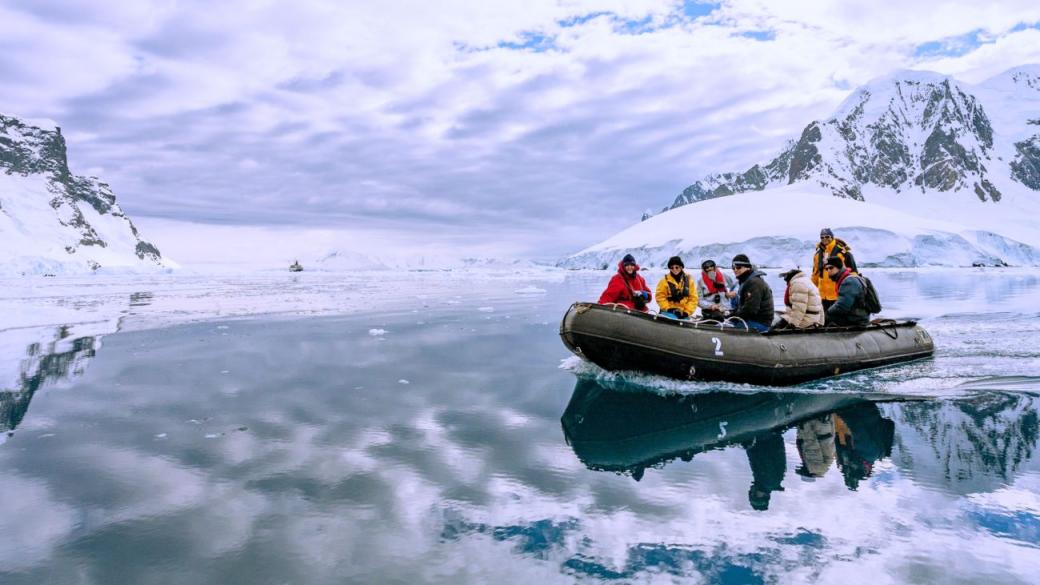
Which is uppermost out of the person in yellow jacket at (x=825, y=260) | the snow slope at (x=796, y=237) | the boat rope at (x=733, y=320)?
the snow slope at (x=796, y=237)

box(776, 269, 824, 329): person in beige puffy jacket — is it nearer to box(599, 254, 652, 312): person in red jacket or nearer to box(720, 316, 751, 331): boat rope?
box(720, 316, 751, 331): boat rope

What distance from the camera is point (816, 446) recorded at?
6.22 meters

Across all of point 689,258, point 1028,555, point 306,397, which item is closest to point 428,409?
point 306,397

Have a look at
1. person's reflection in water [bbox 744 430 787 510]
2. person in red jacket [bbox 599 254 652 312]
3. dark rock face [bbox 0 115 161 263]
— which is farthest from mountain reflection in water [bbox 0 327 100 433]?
dark rock face [bbox 0 115 161 263]

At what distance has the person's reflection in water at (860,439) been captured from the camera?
5.50m

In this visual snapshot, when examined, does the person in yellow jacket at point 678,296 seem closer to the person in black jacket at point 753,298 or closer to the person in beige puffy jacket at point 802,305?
the person in black jacket at point 753,298

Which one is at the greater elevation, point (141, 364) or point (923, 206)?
point (923, 206)

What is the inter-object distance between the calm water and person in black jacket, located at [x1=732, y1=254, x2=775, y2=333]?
1066mm

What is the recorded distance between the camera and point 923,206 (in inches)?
6270

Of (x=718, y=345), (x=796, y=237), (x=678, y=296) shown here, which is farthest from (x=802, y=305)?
(x=796, y=237)

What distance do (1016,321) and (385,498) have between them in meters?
17.5

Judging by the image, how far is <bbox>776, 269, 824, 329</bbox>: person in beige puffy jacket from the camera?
9.73 metres

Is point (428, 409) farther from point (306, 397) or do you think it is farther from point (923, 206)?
point (923, 206)

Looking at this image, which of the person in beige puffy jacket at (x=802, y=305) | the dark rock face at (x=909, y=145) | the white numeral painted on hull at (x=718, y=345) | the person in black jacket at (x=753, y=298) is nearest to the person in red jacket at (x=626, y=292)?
the person in black jacket at (x=753, y=298)
